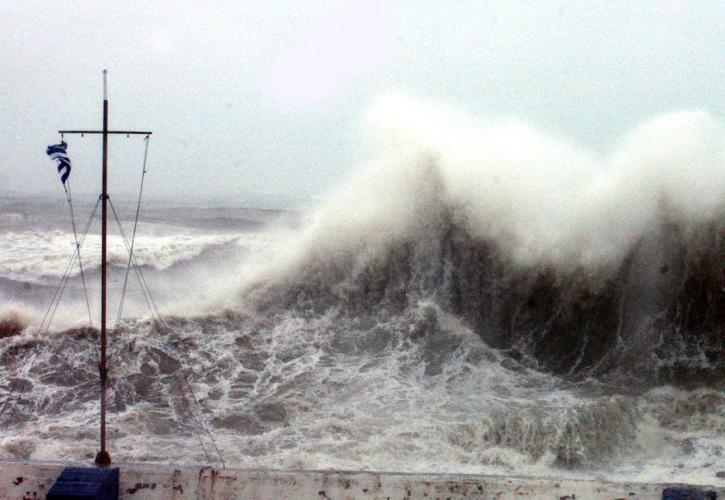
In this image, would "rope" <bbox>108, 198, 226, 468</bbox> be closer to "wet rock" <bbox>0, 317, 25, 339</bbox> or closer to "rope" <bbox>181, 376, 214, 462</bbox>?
"rope" <bbox>181, 376, 214, 462</bbox>

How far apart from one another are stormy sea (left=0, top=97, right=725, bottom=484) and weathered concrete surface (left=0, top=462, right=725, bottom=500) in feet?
10.1

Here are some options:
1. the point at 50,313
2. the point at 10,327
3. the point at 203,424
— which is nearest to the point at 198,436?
the point at 203,424

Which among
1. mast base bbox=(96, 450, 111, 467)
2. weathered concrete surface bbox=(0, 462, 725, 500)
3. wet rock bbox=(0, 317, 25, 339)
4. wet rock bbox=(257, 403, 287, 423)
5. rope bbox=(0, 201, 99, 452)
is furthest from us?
wet rock bbox=(0, 317, 25, 339)

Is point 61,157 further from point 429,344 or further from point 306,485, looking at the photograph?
point 429,344

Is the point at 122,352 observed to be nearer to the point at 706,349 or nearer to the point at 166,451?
the point at 166,451

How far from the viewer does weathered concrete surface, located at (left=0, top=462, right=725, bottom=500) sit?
516 centimetres

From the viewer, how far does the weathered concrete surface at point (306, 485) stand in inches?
203

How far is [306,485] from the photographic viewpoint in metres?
5.27

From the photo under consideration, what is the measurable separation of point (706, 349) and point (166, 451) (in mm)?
8513

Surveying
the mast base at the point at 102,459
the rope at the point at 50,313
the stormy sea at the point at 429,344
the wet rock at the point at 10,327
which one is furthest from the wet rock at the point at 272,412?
the wet rock at the point at 10,327

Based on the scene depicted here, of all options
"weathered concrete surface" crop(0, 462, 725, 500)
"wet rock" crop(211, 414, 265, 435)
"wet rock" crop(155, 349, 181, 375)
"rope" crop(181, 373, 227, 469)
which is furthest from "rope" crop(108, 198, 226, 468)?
"weathered concrete surface" crop(0, 462, 725, 500)

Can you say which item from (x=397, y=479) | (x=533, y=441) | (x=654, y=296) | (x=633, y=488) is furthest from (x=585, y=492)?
(x=654, y=296)

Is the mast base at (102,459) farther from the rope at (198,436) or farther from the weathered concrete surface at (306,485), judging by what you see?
the rope at (198,436)

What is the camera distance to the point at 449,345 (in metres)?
12.4
